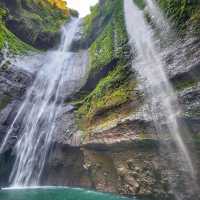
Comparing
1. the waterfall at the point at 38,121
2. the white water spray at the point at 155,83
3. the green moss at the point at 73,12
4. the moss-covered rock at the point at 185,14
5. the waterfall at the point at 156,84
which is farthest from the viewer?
the green moss at the point at 73,12

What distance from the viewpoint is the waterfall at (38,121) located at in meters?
13.5

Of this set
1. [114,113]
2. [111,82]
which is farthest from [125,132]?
[111,82]

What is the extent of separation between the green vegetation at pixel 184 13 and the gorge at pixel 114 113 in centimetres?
6

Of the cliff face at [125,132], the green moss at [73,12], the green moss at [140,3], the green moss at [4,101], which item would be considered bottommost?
the cliff face at [125,132]

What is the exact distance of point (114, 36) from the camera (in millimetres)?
18594

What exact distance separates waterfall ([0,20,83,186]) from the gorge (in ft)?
0.22

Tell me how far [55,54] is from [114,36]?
27.8 ft

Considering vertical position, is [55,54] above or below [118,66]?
above

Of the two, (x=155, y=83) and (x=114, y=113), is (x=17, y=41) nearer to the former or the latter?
(x=114, y=113)

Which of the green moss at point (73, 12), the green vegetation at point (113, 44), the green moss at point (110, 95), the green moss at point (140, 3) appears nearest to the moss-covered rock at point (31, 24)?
the green vegetation at point (113, 44)

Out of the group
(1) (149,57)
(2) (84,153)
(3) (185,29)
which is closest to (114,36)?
(1) (149,57)

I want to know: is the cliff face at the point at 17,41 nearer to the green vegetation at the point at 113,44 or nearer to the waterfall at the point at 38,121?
the waterfall at the point at 38,121

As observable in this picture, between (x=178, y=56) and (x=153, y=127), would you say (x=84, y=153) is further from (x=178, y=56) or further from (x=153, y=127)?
(x=178, y=56)

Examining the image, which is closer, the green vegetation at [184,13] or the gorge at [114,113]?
the gorge at [114,113]
